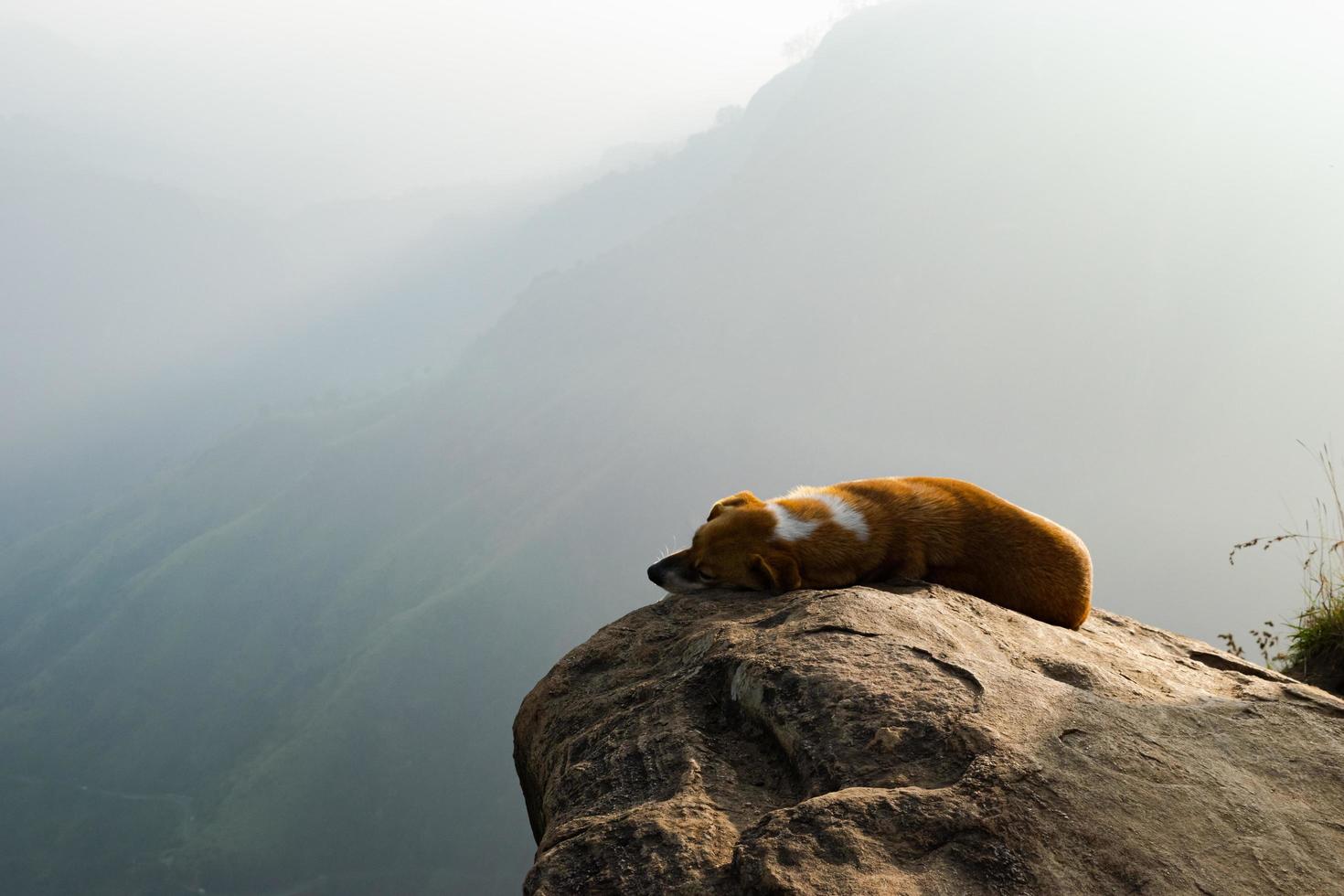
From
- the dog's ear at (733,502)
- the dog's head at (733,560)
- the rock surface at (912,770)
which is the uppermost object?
the dog's ear at (733,502)

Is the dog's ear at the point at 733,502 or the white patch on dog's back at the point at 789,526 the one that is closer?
the white patch on dog's back at the point at 789,526

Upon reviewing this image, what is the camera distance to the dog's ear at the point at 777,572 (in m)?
3.82

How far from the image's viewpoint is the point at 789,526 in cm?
397

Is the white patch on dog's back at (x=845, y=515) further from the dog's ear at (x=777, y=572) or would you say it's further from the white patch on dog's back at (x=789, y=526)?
the dog's ear at (x=777, y=572)

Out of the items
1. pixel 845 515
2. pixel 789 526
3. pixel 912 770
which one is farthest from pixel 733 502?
pixel 912 770

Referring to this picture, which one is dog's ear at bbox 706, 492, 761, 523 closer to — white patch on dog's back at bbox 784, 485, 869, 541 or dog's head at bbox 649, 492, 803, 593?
dog's head at bbox 649, 492, 803, 593

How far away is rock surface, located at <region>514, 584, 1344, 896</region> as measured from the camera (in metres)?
1.76

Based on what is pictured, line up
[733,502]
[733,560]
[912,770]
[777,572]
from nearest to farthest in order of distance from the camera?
[912,770]
[777,572]
[733,560]
[733,502]

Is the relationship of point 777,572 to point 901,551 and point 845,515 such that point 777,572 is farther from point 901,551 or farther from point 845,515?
point 901,551

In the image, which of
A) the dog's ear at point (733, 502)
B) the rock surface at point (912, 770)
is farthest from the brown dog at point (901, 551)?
the rock surface at point (912, 770)

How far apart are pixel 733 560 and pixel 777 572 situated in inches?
9.7

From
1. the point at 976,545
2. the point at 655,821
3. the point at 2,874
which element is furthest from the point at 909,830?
the point at 2,874

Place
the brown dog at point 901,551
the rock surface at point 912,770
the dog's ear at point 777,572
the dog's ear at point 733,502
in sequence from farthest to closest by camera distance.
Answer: the dog's ear at point 733,502 → the brown dog at point 901,551 → the dog's ear at point 777,572 → the rock surface at point 912,770

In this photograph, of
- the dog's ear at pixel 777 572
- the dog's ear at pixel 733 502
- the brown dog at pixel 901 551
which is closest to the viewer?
the dog's ear at pixel 777 572
